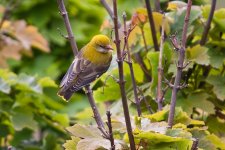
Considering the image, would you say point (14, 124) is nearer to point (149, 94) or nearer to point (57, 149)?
point (57, 149)

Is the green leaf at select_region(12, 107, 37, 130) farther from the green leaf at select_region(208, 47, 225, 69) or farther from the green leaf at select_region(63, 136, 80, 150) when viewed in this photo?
the green leaf at select_region(63, 136, 80, 150)

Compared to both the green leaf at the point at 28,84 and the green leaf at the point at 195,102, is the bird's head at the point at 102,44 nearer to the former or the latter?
the green leaf at the point at 195,102

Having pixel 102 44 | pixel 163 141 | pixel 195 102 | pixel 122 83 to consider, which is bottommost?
pixel 163 141

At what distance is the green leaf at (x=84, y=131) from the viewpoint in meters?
2.20

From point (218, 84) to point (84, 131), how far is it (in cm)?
85

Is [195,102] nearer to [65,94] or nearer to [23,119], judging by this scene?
[65,94]

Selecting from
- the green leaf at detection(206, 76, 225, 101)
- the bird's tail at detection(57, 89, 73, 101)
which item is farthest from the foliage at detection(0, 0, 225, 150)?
the bird's tail at detection(57, 89, 73, 101)

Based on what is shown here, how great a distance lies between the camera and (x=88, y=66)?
2881mm

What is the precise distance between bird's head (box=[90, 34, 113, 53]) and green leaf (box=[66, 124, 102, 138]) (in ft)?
1.84

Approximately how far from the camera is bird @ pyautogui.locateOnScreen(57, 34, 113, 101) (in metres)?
2.70

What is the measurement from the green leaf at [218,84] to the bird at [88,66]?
43cm

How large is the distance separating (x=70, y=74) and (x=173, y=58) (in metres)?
0.46

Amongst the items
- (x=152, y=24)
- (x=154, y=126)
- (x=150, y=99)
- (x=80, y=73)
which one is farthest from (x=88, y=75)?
(x=154, y=126)

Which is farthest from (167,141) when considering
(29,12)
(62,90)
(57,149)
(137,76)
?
(29,12)
